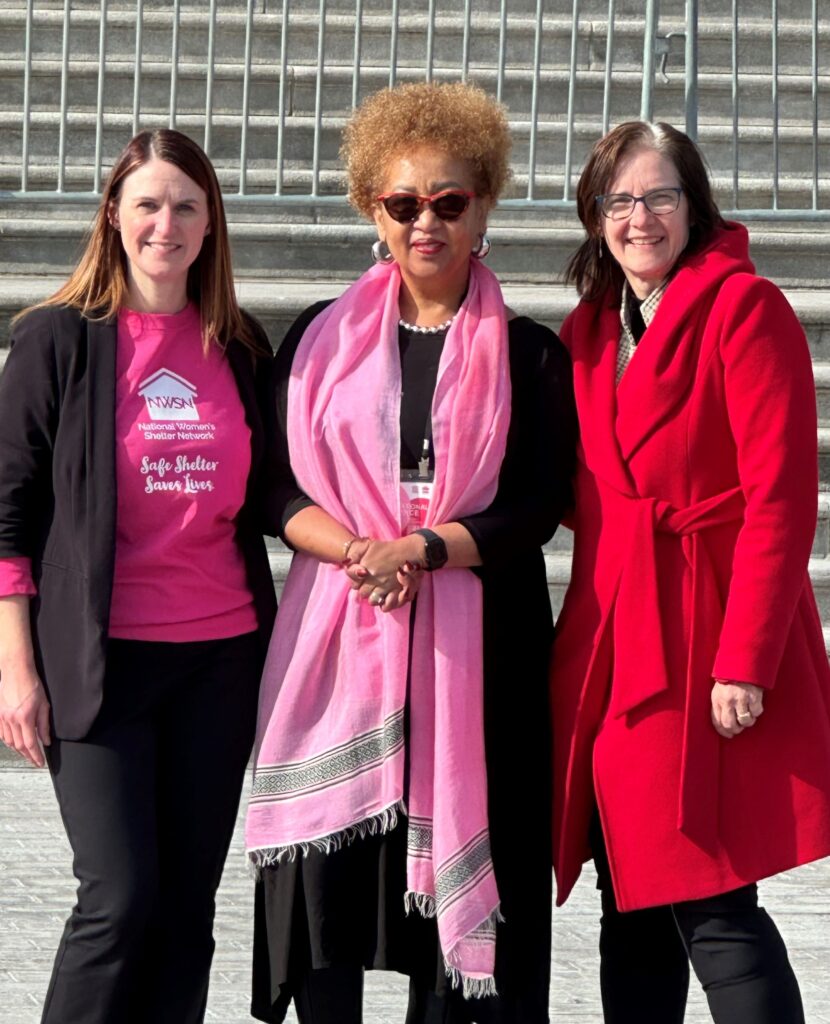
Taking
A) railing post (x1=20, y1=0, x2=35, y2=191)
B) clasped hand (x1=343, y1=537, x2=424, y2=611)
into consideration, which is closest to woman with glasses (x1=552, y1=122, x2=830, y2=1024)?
clasped hand (x1=343, y1=537, x2=424, y2=611)

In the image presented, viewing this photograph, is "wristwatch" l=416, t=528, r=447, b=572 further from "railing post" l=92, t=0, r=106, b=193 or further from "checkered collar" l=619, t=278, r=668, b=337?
"railing post" l=92, t=0, r=106, b=193

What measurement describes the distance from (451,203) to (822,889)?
233cm

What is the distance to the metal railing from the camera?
746cm

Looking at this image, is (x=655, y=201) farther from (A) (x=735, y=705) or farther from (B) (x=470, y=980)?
(B) (x=470, y=980)

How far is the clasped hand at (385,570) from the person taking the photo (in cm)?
329

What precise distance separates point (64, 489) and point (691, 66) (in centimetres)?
475

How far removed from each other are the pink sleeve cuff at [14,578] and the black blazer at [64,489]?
19 millimetres

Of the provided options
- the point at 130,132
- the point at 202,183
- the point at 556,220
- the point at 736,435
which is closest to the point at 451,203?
the point at 202,183

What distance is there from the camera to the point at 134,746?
3.26 metres

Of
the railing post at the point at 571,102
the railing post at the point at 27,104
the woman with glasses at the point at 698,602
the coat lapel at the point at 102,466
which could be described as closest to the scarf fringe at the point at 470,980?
the woman with glasses at the point at 698,602

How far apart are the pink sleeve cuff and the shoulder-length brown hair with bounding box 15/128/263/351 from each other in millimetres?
472

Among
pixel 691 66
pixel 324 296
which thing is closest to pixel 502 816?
pixel 324 296

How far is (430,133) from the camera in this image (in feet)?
11.4

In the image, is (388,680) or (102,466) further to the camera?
(388,680)
